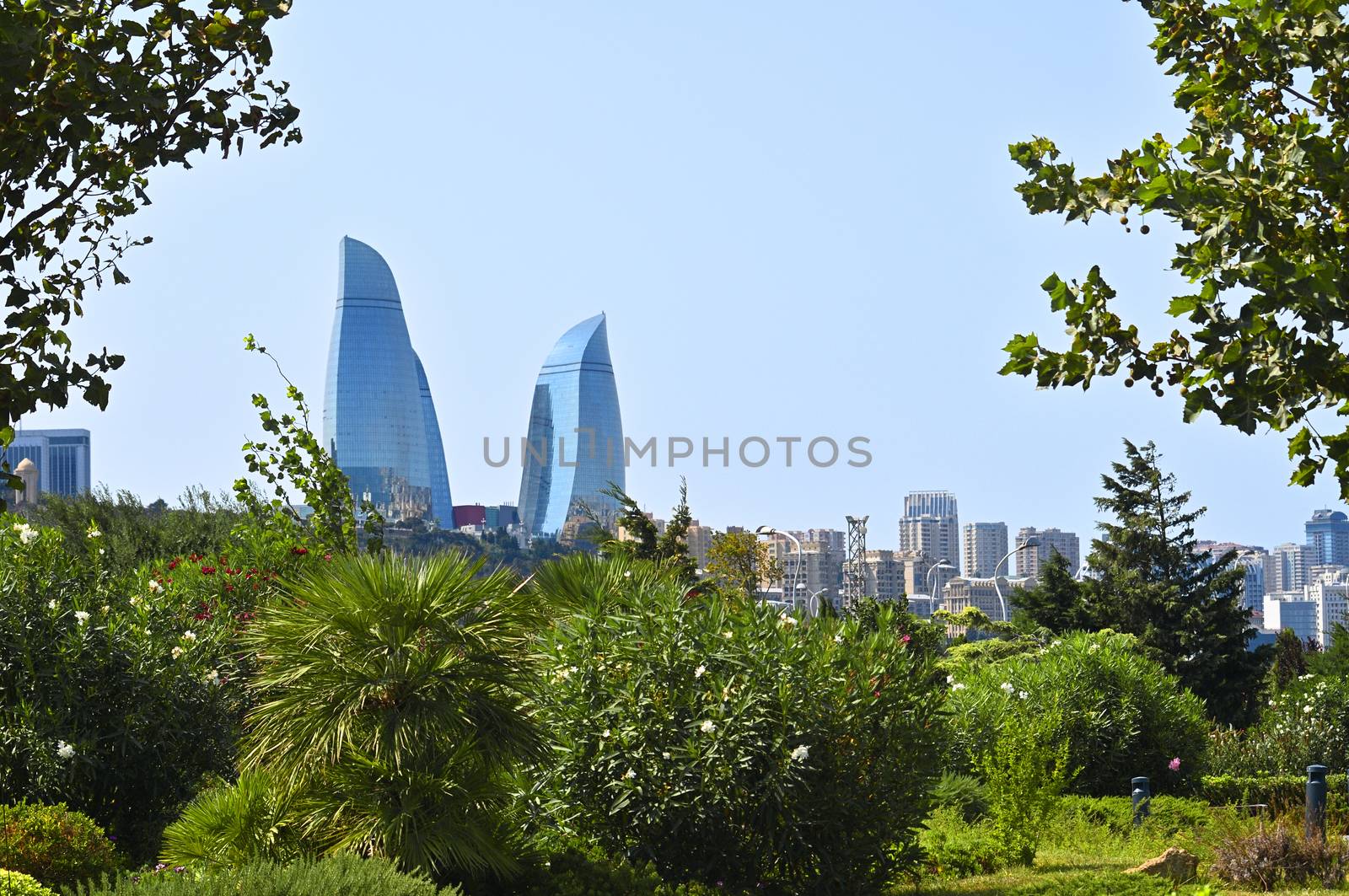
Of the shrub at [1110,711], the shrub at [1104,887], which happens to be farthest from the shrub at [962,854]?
the shrub at [1110,711]

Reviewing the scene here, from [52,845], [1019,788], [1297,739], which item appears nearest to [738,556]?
[1297,739]

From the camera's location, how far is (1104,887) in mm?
8836

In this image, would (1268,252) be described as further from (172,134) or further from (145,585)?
(145,585)

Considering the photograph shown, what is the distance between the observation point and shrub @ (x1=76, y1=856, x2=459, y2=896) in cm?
509

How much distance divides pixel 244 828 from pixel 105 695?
279 cm

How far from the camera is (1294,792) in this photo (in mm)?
14562

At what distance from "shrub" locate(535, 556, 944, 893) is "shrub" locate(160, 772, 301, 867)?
5.56ft

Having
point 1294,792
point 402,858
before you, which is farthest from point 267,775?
point 1294,792

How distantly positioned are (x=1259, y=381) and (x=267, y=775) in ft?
17.8

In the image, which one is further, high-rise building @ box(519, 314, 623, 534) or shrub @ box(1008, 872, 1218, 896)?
high-rise building @ box(519, 314, 623, 534)

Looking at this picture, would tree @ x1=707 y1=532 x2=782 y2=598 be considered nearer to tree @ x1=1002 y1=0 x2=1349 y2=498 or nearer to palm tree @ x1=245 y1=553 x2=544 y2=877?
palm tree @ x1=245 y1=553 x2=544 y2=877

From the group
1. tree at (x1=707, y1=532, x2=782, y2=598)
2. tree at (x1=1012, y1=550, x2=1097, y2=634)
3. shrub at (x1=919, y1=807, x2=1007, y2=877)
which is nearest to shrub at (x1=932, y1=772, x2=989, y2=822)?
shrub at (x1=919, y1=807, x2=1007, y2=877)

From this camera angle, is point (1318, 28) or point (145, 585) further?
point (145, 585)

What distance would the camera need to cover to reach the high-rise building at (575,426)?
6973 inches
